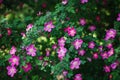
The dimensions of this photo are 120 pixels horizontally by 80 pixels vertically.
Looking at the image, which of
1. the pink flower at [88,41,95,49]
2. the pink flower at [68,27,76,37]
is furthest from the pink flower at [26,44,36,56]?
the pink flower at [88,41,95,49]

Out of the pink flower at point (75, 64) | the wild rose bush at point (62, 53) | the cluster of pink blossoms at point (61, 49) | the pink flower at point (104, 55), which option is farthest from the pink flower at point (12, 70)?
the pink flower at point (104, 55)

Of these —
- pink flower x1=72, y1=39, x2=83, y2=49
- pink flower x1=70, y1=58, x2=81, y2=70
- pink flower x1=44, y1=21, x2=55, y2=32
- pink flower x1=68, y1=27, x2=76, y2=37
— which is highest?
pink flower x1=44, y1=21, x2=55, y2=32

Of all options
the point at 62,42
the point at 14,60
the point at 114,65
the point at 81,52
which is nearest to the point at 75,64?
the point at 81,52

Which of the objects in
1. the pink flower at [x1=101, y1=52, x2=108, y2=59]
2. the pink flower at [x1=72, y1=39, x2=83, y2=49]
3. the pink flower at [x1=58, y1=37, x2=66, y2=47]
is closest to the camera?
the pink flower at [x1=72, y1=39, x2=83, y2=49]

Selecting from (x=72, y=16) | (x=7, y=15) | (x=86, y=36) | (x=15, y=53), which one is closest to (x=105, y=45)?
(x=86, y=36)

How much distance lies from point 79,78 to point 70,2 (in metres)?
0.75

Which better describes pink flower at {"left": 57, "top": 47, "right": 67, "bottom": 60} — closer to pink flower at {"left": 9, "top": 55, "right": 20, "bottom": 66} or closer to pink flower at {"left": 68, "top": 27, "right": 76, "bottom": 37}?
pink flower at {"left": 68, "top": 27, "right": 76, "bottom": 37}

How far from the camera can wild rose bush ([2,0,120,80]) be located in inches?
134

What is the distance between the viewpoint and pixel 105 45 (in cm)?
370

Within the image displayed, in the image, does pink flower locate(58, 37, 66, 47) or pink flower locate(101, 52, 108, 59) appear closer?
pink flower locate(58, 37, 66, 47)

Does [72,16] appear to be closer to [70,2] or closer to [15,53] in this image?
[70,2]

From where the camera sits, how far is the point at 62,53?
341cm

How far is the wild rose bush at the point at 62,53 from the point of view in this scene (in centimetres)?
341

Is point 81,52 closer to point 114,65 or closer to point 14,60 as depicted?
point 114,65
